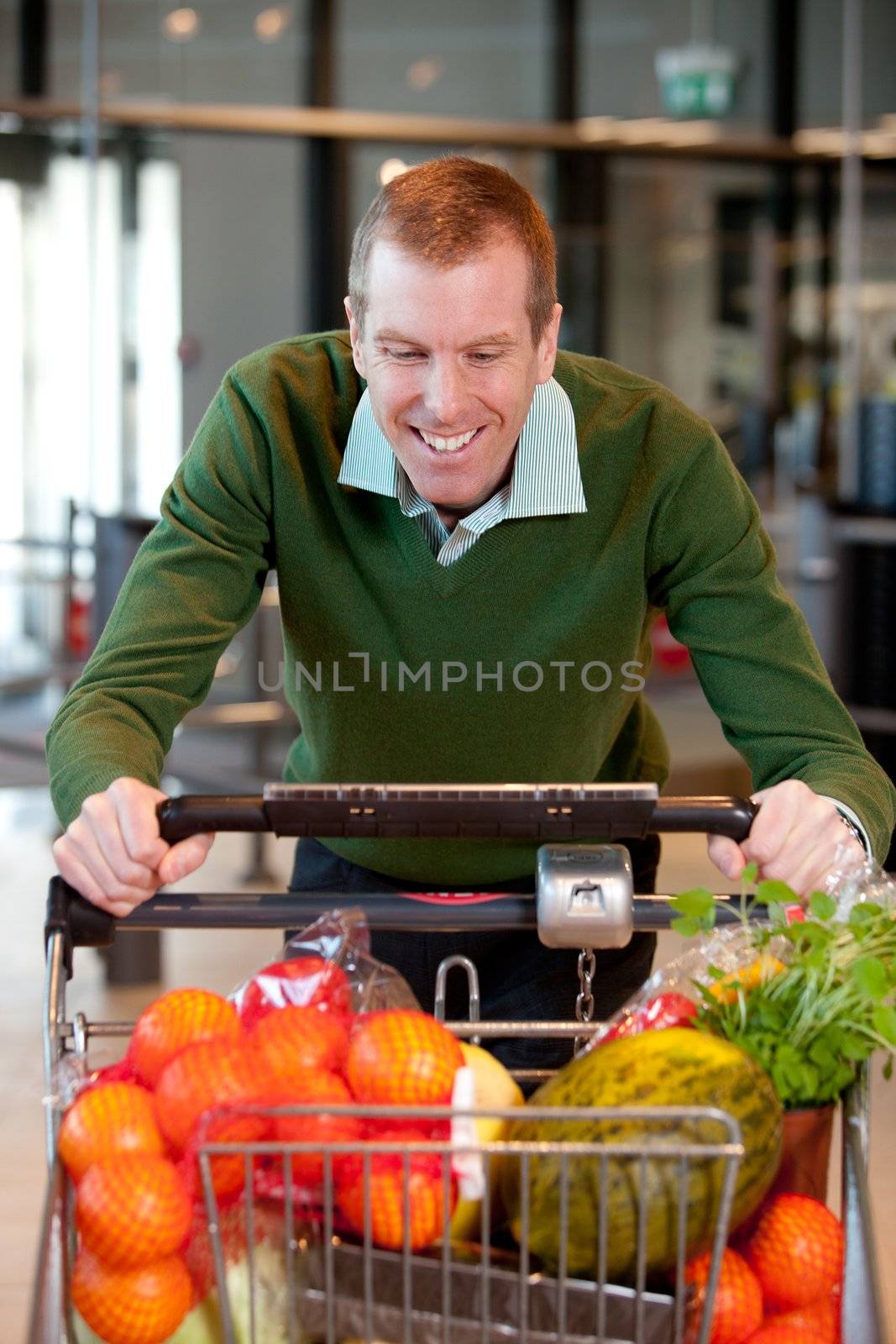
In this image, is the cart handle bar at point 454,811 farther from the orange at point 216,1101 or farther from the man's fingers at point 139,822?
the orange at point 216,1101

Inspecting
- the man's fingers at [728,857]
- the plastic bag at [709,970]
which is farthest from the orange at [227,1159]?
the man's fingers at [728,857]

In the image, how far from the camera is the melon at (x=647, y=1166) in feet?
3.21

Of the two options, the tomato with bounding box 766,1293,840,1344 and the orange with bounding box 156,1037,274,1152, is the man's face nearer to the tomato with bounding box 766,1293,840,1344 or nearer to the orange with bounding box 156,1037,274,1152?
the orange with bounding box 156,1037,274,1152

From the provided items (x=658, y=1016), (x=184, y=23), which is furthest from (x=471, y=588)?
(x=184, y=23)

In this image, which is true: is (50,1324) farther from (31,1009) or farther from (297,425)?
(31,1009)

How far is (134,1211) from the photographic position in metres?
1.00

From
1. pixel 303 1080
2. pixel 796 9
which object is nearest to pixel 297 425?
pixel 303 1080

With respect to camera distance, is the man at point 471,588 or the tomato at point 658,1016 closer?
the tomato at point 658,1016

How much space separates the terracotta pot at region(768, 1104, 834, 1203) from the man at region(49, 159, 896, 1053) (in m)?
0.49

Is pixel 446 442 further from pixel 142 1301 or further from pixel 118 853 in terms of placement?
pixel 142 1301

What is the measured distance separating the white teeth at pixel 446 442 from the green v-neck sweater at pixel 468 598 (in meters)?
0.22

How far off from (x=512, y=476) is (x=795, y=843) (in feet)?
1.88

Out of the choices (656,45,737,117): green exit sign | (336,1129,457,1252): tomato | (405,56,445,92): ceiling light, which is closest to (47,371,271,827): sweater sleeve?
(336,1129,457,1252): tomato

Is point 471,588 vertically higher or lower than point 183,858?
higher
